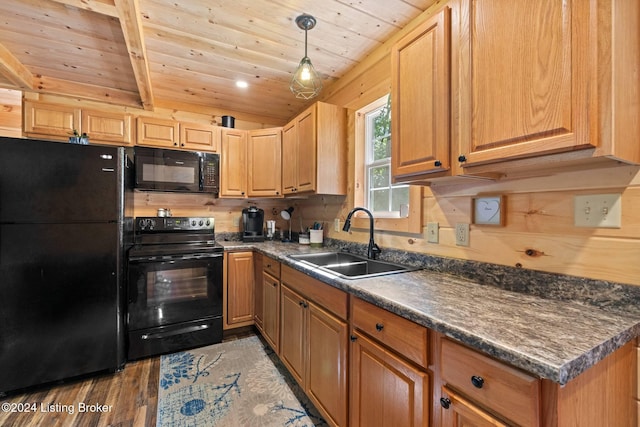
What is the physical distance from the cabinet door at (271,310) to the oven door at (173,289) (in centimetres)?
Answer: 45

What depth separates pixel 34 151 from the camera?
6.08 ft

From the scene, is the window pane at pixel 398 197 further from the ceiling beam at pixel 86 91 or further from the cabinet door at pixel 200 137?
the ceiling beam at pixel 86 91

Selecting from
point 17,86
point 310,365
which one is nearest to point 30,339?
point 310,365

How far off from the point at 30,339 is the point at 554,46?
3.12 metres

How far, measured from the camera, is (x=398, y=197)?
2.02 m

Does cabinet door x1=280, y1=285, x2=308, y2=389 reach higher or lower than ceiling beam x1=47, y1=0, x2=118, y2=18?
lower

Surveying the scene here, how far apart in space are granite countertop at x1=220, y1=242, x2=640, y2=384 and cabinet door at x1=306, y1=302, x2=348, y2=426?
27cm

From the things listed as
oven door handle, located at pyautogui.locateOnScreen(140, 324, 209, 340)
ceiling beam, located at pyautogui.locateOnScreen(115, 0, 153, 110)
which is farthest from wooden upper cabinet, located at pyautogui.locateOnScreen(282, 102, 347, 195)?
oven door handle, located at pyautogui.locateOnScreen(140, 324, 209, 340)

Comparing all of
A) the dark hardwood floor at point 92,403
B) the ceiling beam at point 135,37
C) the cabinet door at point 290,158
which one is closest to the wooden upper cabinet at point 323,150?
the cabinet door at point 290,158

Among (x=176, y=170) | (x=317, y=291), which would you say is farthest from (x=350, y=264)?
(x=176, y=170)

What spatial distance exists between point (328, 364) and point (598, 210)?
1.33 metres

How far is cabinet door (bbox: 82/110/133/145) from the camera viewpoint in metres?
2.53

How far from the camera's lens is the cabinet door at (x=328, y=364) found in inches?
53.3

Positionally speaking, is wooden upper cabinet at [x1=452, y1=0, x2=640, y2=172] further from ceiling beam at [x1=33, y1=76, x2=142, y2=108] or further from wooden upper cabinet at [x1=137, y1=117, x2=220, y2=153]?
ceiling beam at [x1=33, y1=76, x2=142, y2=108]
